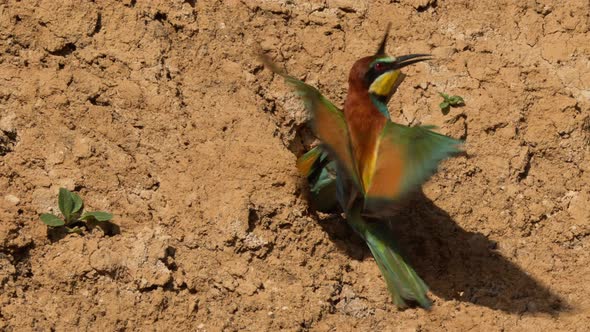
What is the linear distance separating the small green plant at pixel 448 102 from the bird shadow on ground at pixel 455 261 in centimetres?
37

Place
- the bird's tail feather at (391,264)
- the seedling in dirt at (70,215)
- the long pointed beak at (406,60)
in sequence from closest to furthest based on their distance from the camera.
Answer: the seedling in dirt at (70,215) < the bird's tail feather at (391,264) < the long pointed beak at (406,60)

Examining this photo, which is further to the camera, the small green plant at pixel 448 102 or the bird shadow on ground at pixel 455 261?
the small green plant at pixel 448 102

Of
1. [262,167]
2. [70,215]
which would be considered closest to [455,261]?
[262,167]

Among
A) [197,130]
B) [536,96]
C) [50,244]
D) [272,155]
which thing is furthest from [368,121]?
[50,244]

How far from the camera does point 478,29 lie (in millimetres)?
4039

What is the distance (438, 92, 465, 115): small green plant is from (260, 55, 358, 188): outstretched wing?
0.61 meters

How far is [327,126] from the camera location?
10.7ft

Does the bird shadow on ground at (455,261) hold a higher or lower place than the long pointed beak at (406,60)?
lower

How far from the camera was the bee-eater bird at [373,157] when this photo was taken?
3.18 m

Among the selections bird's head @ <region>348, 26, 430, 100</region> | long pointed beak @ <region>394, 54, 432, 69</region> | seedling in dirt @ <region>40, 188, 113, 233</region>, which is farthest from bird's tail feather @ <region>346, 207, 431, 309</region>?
seedling in dirt @ <region>40, 188, 113, 233</region>

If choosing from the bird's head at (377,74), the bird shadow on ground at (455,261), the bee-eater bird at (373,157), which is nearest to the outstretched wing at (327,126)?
the bee-eater bird at (373,157)

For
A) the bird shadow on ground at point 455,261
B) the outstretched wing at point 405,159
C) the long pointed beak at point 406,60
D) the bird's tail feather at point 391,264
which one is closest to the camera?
the outstretched wing at point 405,159

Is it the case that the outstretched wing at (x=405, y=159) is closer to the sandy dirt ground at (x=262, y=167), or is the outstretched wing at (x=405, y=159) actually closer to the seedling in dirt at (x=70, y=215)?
the sandy dirt ground at (x=262, y=167)

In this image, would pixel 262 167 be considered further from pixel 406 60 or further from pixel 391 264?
pixel 406 60
